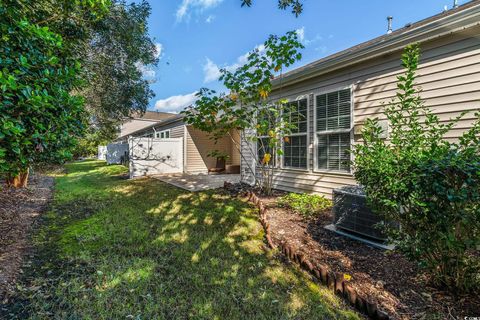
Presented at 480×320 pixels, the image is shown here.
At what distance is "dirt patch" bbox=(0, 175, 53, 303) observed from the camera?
95.4 inches

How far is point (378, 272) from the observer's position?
247 centimetres

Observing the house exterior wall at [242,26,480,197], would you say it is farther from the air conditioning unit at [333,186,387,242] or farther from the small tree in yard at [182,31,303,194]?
the air conditioning unit at [333,186,387,242]

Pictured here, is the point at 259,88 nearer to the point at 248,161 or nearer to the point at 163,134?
the point at 248,161

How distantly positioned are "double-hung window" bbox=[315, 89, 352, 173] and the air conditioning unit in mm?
1475

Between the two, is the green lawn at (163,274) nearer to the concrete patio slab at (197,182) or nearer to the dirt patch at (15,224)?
the dirt patch at (15,224)

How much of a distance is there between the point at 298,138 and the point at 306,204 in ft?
6.19

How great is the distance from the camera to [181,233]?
141 inches

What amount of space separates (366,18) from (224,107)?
4476 mm

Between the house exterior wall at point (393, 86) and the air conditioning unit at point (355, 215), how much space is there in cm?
149

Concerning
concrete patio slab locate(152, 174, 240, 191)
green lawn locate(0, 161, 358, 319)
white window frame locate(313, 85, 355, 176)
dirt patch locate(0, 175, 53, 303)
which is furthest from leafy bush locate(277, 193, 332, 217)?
dirt patch locate(0, 175, 53, 303)

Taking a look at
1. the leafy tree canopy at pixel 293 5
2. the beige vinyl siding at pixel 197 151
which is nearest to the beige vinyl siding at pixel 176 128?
the beige vinyl siding at pixel 197 151

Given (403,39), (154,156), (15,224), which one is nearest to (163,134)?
(154,156)

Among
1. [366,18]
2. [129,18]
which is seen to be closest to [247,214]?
[366,18]

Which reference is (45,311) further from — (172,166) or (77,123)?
(172,166)
